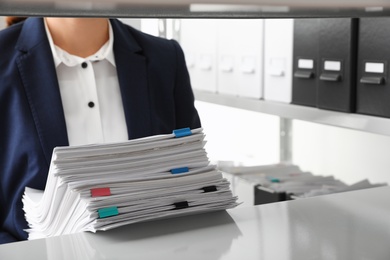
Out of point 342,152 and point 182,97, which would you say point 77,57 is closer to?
point 182,97

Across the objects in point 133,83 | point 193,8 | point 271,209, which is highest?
point 193,8

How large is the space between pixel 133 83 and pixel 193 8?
88 centimetres

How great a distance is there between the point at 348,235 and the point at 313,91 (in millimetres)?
931

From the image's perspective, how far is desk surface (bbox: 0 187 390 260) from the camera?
Answer: 606mm

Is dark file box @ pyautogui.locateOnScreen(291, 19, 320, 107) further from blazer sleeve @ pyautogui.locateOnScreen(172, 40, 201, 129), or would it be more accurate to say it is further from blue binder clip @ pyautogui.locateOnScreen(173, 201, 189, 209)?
blue binder clip @ pyautogui.locateOnScreen(173, 201, 189, 209)

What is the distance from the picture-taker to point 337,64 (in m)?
1.43

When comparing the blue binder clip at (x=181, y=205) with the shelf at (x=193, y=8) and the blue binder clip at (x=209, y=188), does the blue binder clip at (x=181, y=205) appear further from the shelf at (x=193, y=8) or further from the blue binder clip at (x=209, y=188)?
the shelf at (x=193, y=8)

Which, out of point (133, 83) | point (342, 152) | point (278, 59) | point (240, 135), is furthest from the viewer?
point (240, 135)

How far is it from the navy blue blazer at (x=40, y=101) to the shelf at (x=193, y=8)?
2.39 feet

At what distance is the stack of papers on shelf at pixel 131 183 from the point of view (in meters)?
0.67

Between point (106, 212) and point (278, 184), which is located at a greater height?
point (106, 212)

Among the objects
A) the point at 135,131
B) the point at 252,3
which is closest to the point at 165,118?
the point at 135,131

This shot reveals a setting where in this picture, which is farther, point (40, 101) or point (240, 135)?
point (240, 135)

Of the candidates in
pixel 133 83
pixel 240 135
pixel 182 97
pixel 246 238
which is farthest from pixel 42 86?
pixel 240 135
